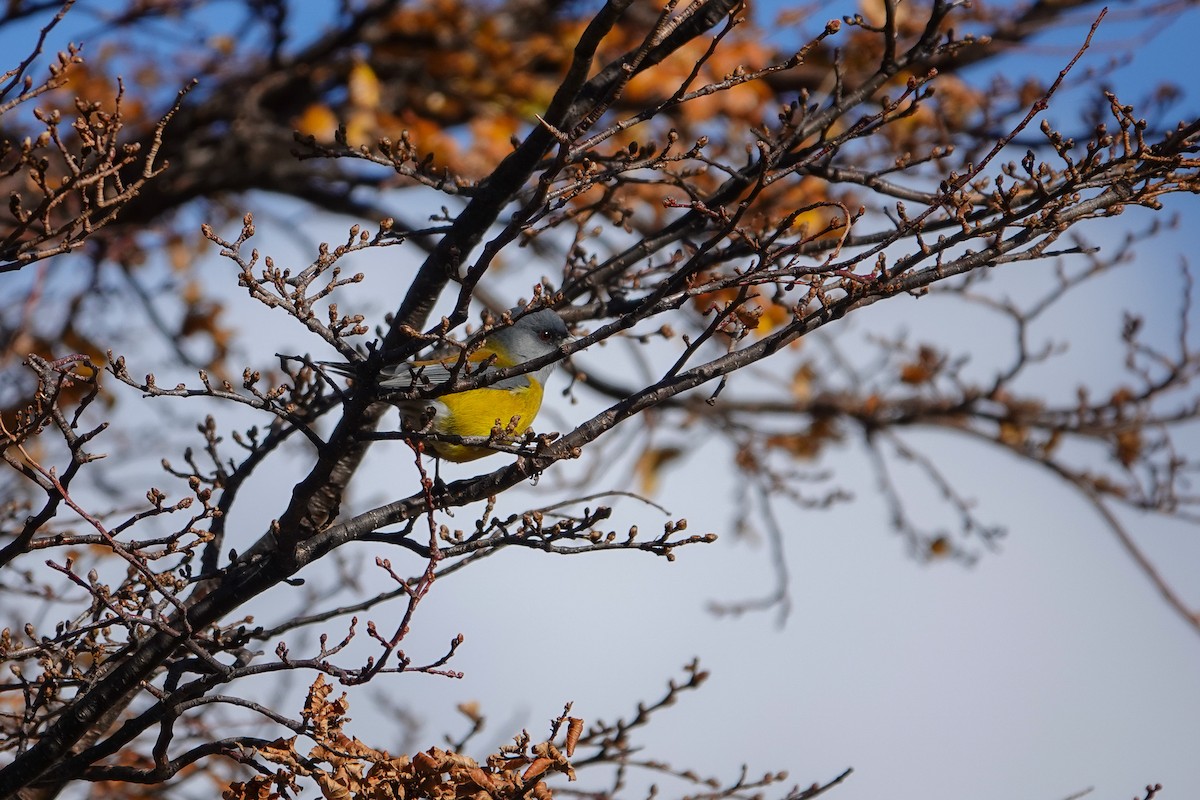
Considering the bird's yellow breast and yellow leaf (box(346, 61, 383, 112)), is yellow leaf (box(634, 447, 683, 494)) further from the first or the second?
the bird's yellow breast

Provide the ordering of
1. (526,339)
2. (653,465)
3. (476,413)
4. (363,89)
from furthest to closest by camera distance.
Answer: (653,465), (363,89), (526,339), (476,413)

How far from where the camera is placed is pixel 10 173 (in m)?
2.62

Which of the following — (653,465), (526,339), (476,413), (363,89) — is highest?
(363,89)

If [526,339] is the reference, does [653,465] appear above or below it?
above

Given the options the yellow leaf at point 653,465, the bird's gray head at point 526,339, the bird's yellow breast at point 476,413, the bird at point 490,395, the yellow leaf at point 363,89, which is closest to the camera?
the bird at point 490,395

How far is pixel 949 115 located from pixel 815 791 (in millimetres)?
3902

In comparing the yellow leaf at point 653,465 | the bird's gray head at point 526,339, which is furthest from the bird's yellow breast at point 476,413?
the yellow leaf at point 653,465

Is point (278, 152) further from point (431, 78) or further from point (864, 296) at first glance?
point (864, 296)

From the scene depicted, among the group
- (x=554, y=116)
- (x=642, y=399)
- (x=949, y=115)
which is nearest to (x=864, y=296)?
(x=642, y=399)

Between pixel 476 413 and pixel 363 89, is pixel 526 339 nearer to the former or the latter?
pixel 476 413

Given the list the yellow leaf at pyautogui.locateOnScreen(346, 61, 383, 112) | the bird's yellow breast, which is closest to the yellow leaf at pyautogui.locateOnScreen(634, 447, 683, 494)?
the yellow leaf at pyautogui.locateOnScreen(346, 61, 383, 112)

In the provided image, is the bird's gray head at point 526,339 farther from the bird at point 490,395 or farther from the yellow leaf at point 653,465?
the yellow leaf at point 653,465

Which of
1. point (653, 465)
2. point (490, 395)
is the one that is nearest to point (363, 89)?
point (653, 465)

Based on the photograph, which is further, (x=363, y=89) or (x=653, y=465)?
(x=653, y=465)
